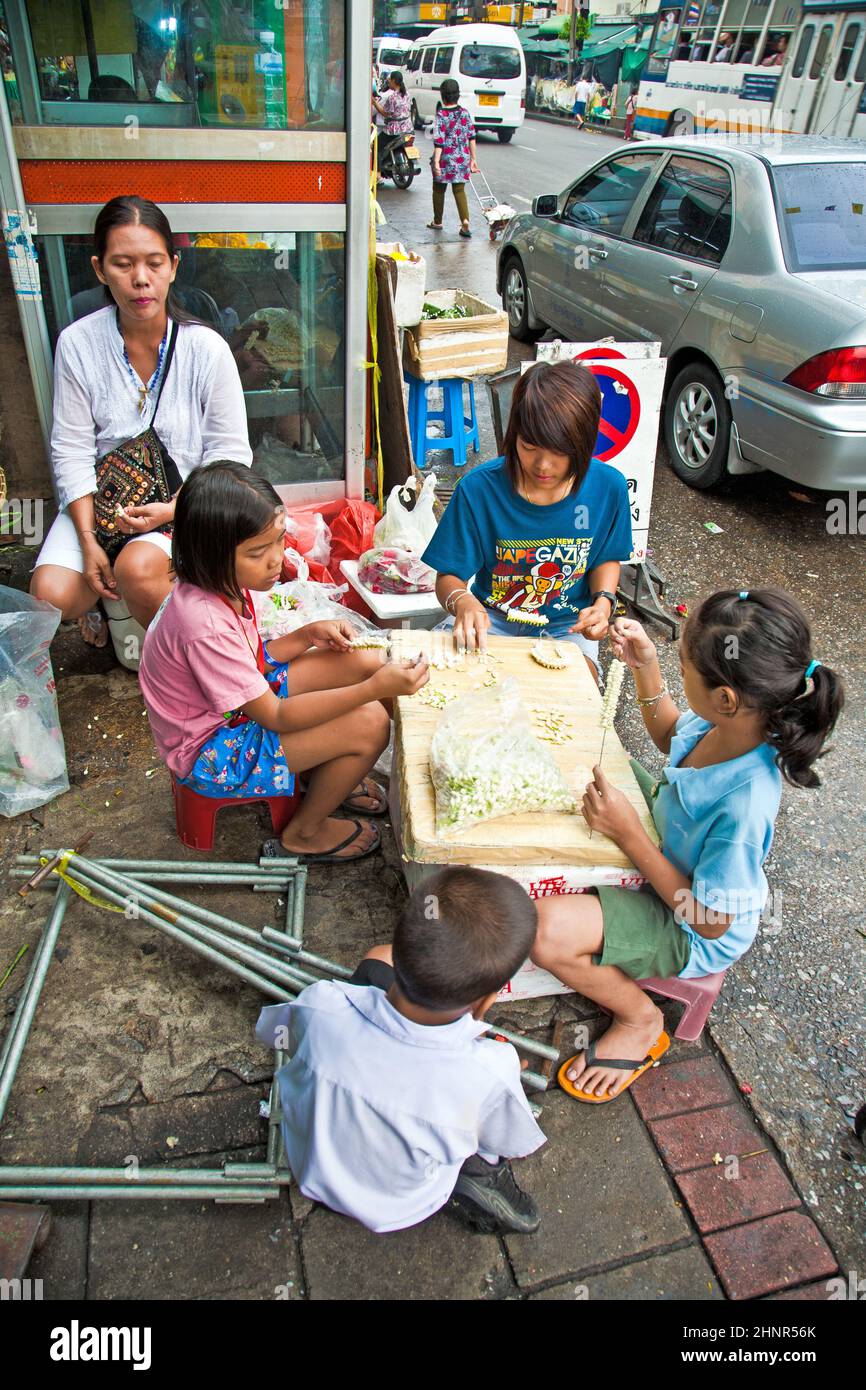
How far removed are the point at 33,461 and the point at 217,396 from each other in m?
1.70

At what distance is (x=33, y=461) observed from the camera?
14.9 feet

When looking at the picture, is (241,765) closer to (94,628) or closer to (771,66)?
(94,628)

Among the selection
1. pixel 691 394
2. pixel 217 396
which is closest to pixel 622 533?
pixel 217 396

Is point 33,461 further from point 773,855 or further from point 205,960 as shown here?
point 773,855

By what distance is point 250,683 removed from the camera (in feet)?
7.86

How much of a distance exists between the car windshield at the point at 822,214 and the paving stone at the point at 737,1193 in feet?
14.6

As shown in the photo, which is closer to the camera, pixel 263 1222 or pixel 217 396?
pixel 263 1222

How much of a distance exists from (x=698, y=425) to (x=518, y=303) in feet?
9.67

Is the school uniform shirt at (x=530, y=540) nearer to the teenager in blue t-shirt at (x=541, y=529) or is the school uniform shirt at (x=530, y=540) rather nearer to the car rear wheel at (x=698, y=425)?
the teenager in blue t-shirt at (x=541, y=529)

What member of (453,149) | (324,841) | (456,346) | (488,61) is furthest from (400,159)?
(324,841)

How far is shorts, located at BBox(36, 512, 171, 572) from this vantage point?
320 cm

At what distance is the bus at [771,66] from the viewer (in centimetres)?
1409

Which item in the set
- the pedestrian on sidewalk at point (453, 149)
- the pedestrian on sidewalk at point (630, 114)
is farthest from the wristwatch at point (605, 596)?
the pedestrian on sidewalk at point (630, 114)

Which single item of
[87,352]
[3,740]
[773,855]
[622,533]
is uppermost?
[87,352]
